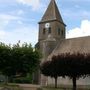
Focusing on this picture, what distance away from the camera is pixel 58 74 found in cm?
4028

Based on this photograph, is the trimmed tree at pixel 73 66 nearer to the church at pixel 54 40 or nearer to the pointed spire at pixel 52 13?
the church at pixel 54 40

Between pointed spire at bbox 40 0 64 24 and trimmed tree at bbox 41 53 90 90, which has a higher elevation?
pointed spire at bbox 40 0 64 24

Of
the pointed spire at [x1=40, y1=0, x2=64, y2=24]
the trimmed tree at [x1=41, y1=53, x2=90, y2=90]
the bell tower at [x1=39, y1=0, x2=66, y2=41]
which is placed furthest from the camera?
the pointed spire at [x1=40, y1=0, x2=64, y2=24]

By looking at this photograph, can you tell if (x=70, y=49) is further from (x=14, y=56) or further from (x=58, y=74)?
(x=58, y=74)

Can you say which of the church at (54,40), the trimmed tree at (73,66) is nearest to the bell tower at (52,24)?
the church at (54,40)

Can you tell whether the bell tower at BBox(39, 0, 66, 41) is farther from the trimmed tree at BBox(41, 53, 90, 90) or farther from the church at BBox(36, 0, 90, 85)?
the trimmed tree at BBox(41, 53, 90, 90)

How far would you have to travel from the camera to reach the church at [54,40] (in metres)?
61.7

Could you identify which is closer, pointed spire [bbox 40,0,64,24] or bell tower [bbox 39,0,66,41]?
bell tower [bbox 39,0,66,41]

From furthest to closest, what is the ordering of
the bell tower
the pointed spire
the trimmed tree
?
the pointed spire → the bell tower → the trimmed tree

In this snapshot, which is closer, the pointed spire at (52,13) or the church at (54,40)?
the church at (54,40)

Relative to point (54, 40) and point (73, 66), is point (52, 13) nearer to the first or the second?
point (54, 40)

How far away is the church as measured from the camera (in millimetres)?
61719

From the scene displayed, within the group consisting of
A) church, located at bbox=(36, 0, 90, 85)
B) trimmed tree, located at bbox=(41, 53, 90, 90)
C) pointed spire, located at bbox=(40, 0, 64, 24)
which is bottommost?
trimmed tree, located at bbox=(41, 53, 90, 90)

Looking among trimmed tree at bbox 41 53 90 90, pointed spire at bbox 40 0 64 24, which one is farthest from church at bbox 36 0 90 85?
trimmed tree at bbox 41 53 90 90
